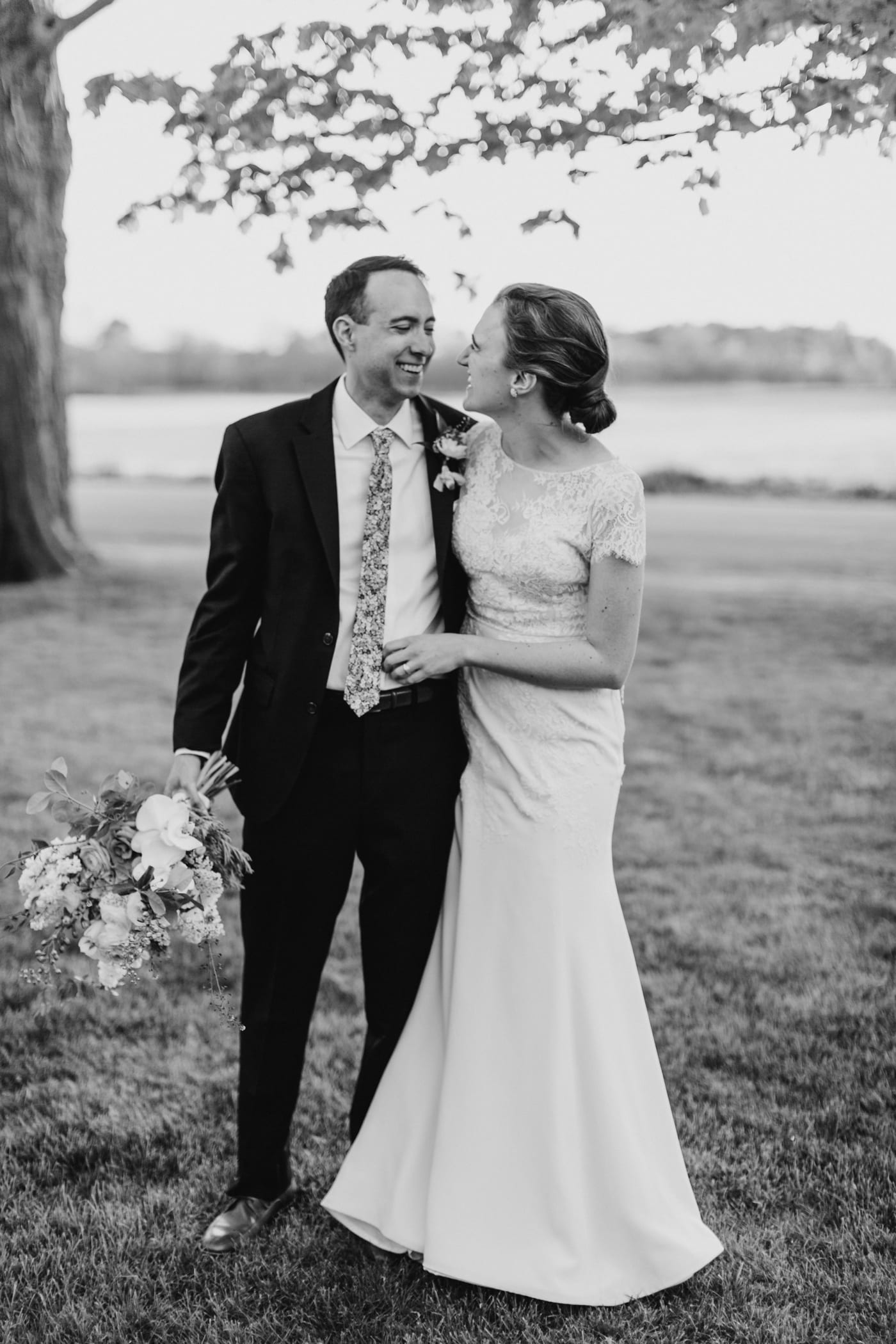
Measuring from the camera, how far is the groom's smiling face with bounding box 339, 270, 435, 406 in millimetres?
3180

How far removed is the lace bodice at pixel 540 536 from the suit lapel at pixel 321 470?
0.32 metres

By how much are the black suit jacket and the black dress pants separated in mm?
91

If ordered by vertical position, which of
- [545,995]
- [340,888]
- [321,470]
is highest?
[321,470]

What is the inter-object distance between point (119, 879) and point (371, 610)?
0.92 meters

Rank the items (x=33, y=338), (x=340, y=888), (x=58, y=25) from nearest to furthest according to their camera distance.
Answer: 1. (x=340, y=888)
2. (x=58, y=25)
3. (x=33, y=338)

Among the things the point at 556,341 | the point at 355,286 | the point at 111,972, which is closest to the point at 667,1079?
the point at 111,972

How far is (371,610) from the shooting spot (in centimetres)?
315

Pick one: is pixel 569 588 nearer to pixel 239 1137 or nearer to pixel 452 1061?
pixel 452 1061

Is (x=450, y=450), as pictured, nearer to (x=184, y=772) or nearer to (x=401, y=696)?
(x=401, y=696)

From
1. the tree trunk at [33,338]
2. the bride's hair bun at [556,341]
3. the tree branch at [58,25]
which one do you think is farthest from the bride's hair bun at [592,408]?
the tree trunk at [33,338]

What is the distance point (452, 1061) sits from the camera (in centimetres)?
318

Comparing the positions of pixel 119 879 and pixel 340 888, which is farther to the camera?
pixel 340 888

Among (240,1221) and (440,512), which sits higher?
(440,512)

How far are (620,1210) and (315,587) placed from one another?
1.72 m
